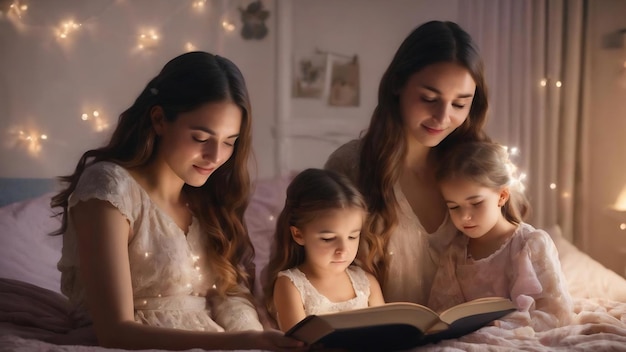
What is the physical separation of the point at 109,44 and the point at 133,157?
1.40 metres

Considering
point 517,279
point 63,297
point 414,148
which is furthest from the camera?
point 414,148

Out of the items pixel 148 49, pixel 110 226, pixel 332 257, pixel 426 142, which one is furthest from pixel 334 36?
pixel 110 226

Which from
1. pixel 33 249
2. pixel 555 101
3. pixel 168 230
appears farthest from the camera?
pixel 555 101

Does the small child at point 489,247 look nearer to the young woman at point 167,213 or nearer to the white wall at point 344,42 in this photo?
the young woman at point 167,213

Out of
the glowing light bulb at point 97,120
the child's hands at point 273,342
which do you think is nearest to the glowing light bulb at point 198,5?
the glowing light bulb at point 97,120

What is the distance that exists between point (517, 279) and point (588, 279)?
2.10 feet

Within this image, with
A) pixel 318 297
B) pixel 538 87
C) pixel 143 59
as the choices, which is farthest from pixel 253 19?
pixel 318 297

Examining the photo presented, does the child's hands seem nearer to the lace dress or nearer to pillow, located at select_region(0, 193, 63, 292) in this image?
the lace dress

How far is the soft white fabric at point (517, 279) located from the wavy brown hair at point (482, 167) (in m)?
0.11

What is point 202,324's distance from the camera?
5.12 feet

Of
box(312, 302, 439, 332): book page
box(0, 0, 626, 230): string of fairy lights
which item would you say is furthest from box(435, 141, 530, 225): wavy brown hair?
box(0, 0, 626, 230): string of fairy lights

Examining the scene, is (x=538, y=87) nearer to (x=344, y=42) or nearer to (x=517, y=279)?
(x=344, y=42)

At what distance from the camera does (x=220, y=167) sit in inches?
66.3

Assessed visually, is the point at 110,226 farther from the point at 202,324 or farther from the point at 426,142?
the point at 426,142
